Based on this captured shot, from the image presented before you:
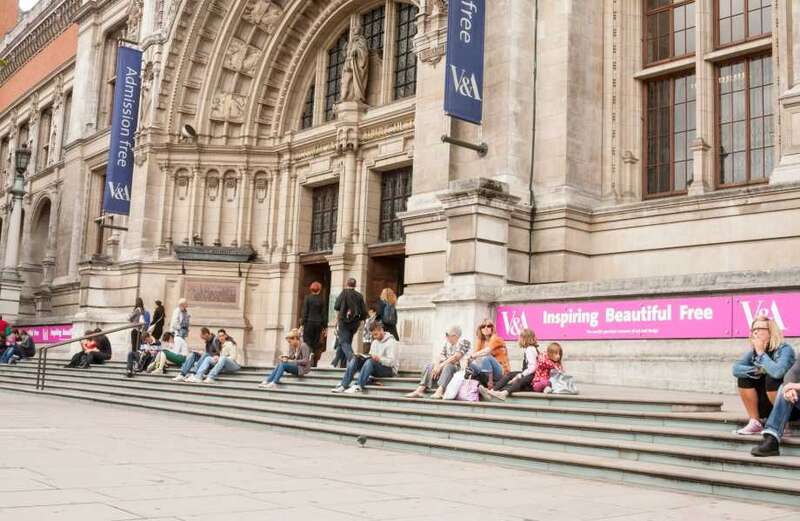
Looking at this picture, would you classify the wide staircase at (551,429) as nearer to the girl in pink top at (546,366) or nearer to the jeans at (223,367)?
the girl in pink top at (546,366)

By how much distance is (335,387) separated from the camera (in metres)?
14.8

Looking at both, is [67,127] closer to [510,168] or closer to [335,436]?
[510,168]

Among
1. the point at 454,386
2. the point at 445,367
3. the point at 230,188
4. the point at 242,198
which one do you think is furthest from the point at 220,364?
the point at 230,188

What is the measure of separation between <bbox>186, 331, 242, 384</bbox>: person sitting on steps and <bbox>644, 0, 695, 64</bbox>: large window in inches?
414

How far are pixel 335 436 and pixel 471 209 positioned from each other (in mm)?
5321

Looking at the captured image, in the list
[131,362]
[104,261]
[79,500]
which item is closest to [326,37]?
[104,261]

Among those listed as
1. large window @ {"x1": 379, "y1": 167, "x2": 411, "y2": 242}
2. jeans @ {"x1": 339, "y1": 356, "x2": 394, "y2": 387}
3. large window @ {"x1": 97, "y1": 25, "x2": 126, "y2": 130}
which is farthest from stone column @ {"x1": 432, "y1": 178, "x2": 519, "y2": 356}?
large window @ {"x1": 97, "y1": 25, "x2": 126, "y2": 130}

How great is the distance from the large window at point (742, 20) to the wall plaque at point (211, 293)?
16533 mm

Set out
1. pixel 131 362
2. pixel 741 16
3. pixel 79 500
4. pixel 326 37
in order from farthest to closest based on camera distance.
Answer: pixel 326 37 < pixel 131 362 < pixel 741 16 < pixel 79 500

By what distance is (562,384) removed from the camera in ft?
37.4

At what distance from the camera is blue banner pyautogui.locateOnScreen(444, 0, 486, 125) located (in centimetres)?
1630

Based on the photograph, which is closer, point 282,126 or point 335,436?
point 335,436

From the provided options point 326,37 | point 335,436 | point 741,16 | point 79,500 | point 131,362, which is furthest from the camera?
point 326,37

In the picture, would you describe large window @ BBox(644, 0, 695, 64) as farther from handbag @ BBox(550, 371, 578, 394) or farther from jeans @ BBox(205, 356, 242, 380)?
jeans @ BBox(205, 356, 242, 380)
